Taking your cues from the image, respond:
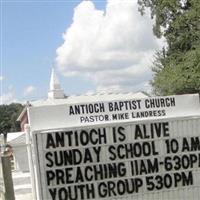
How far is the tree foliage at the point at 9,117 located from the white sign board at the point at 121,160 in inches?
4172

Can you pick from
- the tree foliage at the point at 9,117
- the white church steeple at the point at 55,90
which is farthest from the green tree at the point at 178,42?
the tree foliage at the point at 9,117

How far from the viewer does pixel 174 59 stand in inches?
1563

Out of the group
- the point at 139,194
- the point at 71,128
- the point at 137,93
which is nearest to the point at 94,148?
the point at 71,128

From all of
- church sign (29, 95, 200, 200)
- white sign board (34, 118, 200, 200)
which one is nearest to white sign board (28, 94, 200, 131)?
church sign (29, 95, 200, 200)

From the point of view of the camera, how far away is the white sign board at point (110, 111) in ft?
36.1

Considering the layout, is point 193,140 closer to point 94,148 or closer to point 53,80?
point 94,148

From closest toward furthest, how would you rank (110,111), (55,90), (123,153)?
(123,153)
(110,111)
(55,90)

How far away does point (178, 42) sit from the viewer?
3950 cm

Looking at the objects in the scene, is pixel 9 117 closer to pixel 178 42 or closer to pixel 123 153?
pixel 178 42

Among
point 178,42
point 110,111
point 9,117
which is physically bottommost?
point 9,117

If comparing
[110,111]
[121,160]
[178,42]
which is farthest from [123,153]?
[178,42]

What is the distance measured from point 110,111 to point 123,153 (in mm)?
847

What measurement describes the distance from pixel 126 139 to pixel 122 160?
0.41 metres

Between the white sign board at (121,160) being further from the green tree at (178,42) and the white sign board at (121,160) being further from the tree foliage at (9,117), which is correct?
the tree foliage at (9,117)
